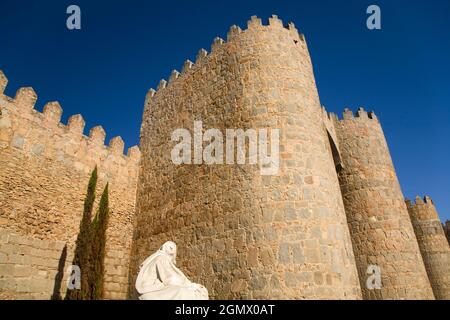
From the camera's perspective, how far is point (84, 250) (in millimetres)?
9617

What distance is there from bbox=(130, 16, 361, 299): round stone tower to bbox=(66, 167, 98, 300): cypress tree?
188 centimetres

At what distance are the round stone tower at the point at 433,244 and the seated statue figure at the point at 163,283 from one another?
14.1m

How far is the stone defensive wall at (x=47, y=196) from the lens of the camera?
346 inches

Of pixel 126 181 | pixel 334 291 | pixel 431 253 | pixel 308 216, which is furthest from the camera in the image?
pixel 431 253

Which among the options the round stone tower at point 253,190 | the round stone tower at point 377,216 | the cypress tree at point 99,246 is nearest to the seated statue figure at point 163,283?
the round stone tower at point 253,190

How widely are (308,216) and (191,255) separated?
133 inches

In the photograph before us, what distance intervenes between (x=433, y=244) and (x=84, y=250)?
50.8 ft

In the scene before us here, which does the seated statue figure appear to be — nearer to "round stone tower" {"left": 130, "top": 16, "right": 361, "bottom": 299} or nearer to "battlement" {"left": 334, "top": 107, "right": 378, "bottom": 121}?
"round stone tower" {"left": 130, "top": 16, "right": 361, "bottom": 299}

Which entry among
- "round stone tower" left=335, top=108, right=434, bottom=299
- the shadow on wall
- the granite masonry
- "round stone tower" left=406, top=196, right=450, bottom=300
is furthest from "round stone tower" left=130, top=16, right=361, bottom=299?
Result: "round stone tower" left=406, top=196, right=450, bottom=300

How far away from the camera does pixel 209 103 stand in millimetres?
10773

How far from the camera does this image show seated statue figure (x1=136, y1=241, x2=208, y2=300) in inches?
217

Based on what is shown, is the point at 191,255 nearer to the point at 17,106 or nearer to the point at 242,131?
the point at 242,131

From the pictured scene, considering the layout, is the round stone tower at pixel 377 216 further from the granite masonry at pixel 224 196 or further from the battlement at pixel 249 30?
the battlement at pixel 249 30
